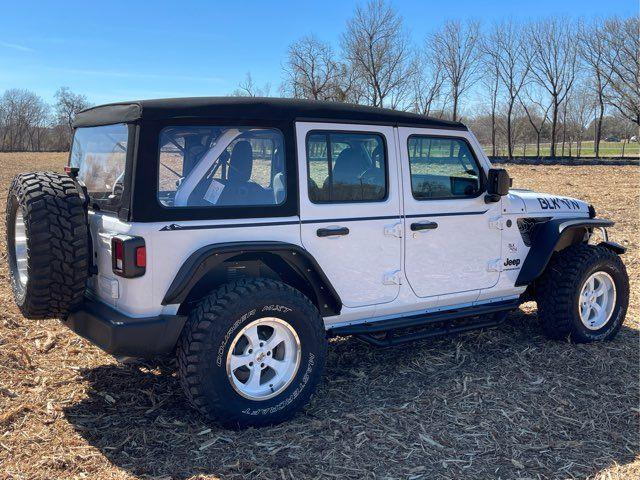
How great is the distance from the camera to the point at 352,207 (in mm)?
4184

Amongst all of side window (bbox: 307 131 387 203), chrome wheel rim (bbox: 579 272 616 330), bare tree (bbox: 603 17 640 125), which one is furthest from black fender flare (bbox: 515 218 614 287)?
bare tree (bbox: 603 17 640 125)

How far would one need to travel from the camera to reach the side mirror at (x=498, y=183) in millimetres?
4758

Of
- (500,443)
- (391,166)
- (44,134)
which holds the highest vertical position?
(44,134)

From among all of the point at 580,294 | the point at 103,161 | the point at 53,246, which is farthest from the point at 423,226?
the point at 53,246

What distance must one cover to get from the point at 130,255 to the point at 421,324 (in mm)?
2227

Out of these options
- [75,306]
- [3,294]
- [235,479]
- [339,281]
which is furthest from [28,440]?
[3,294]

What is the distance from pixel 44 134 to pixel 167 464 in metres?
93.5

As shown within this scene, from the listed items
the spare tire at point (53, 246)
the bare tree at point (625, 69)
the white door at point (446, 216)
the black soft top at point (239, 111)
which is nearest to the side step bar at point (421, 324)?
the white door at point (446, 216)

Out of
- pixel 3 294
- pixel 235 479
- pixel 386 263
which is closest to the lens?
pixel 235 479

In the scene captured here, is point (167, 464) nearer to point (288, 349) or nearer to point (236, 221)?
point (288, 349)

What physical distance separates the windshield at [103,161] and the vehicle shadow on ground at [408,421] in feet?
4.43

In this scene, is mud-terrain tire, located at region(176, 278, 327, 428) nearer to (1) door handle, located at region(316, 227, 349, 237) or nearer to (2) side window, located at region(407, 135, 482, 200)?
(1) door handle, located at region(316, 227, 349, 237)

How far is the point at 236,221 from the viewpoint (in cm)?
371

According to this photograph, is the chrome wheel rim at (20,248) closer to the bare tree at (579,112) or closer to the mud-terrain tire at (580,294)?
the mud-terrain tire at (580,294)
